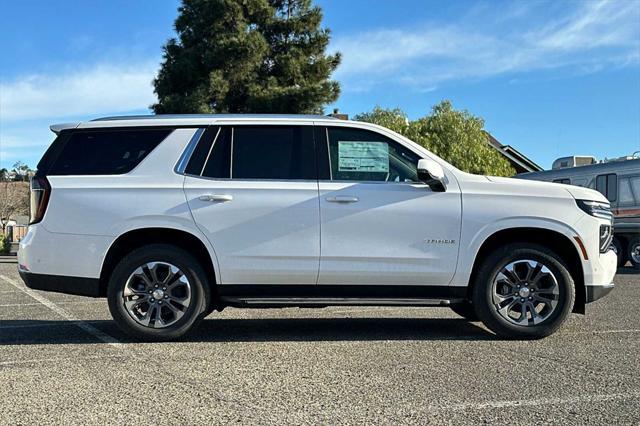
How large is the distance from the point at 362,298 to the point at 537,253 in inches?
62.3

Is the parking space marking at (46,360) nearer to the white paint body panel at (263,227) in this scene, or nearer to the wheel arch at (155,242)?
the wheel arch at (155,242)

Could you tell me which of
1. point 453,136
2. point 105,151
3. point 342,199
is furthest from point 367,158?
point 453,136

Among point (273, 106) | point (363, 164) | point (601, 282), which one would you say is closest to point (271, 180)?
point (363, 164)

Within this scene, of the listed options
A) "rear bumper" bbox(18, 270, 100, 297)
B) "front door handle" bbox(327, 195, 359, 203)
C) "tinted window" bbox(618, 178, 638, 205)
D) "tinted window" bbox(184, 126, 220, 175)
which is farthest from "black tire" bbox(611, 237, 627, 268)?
"rear bumper" bbox(18, 270, 100, 297)

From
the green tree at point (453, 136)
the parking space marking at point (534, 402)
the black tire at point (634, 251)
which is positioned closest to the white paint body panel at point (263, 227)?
the parking space marking at point (534, 402)

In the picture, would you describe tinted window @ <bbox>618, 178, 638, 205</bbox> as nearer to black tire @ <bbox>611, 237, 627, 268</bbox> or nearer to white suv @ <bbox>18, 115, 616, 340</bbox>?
black tire @ <bbox>611, 237, 627, 268</bbox>

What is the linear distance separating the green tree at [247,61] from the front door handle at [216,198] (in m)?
16.9

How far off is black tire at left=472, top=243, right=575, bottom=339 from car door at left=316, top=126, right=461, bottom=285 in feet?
1.01

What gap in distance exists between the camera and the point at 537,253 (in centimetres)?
555

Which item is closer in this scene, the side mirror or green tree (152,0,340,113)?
the side mirror

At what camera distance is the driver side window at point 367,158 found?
5633 millimetres

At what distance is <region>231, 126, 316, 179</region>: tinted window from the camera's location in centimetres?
561

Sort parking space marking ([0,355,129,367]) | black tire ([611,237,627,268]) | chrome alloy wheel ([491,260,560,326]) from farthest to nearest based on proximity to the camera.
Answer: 1. black tire ([611,237,627,268])
2. chrome alloy wheel ([491,260,560,326])
3. parking space marking ([0,355,129,367])

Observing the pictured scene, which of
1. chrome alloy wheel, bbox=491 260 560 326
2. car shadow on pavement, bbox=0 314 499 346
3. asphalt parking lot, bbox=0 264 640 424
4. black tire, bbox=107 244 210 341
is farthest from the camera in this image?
car shadow on pavement, bbox=0 314 499 346
